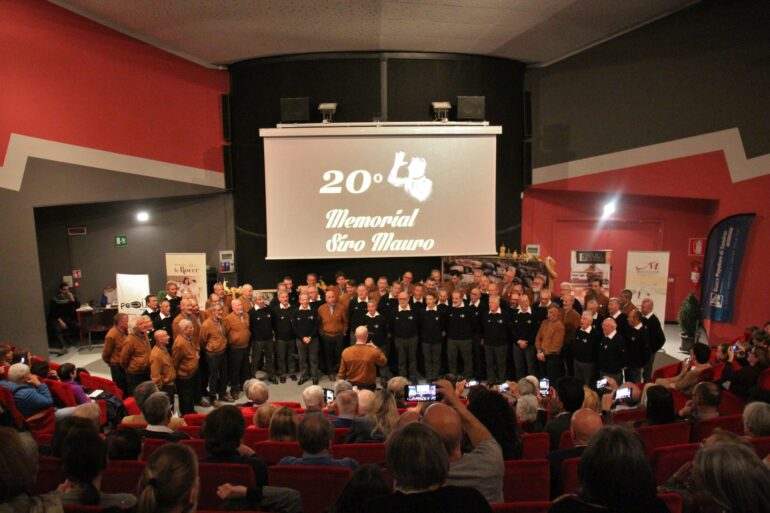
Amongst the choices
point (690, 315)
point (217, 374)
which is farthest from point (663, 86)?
point (217, 374)

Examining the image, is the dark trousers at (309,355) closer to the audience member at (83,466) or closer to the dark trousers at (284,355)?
the dark trousers at (284,355)

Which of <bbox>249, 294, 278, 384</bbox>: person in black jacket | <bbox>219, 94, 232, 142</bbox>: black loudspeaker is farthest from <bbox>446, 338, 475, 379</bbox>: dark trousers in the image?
<bbox>219, 94, 232, 142</bbox>: black loudspeaker

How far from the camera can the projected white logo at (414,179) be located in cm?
979

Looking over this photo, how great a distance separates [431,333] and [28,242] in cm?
564

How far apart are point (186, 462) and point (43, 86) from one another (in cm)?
771

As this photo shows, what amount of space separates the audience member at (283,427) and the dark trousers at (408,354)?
4.42 metres

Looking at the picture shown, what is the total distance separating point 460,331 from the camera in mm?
7762

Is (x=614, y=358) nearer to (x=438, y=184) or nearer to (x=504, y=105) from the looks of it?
(x=438, y=184)

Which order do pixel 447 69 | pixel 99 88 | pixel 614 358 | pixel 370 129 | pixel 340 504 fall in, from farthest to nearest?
pixel 447 69 < pixel 370 129 < pixel 99 88 < pixel 614 358 < pixel 340 504

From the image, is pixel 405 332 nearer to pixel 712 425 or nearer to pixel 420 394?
pixel 420 394

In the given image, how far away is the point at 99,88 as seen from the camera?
8547 mm

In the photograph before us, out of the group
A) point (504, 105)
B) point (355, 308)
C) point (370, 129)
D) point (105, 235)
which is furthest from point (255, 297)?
point (504, 105)

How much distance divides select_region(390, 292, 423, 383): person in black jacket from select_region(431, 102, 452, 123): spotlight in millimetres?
3700

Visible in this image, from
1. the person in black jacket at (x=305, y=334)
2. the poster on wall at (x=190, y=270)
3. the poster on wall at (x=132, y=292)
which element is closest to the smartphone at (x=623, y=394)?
the person in black jacket at (x=305, y=334)
